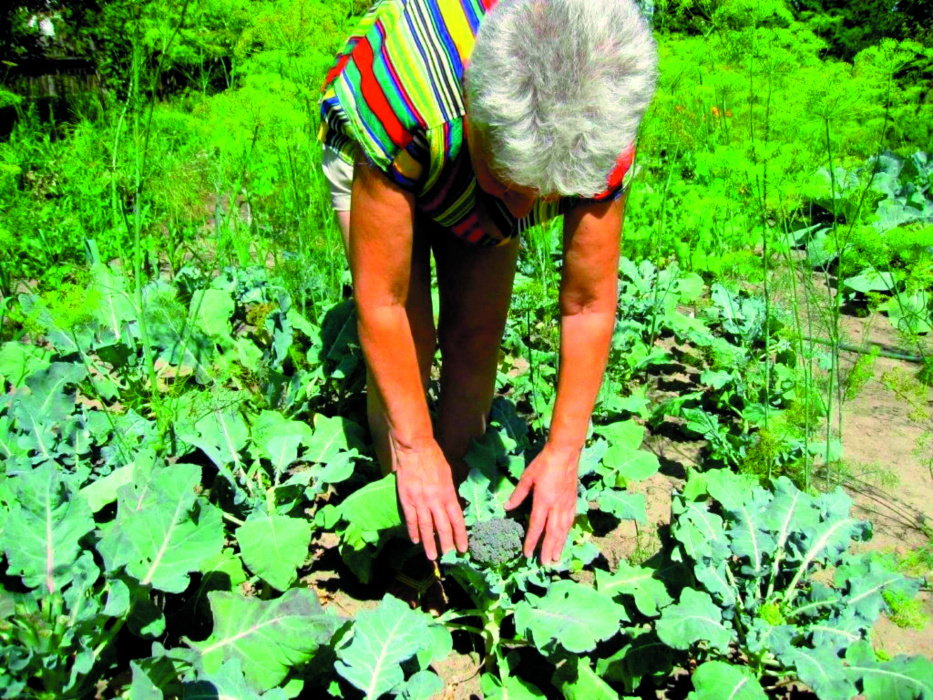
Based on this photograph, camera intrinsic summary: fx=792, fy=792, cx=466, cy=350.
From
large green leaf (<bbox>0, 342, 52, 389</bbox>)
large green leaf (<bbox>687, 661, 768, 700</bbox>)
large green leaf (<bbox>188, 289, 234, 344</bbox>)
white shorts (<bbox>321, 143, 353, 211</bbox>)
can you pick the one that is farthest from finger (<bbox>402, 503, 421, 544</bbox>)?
large green leaf (<bbox>0, 342, 52, 389</bbox>)

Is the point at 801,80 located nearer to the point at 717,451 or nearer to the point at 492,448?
the point at 717,451

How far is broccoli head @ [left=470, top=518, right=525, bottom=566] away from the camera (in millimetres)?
1832

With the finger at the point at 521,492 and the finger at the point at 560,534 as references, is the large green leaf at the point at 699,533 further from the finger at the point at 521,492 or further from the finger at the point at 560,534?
the finger at the point at 521,492

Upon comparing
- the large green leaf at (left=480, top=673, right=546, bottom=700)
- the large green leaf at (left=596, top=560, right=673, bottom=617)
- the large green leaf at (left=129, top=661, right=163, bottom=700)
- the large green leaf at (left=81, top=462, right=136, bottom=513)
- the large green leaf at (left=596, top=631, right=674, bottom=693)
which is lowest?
the large green leaf at (left=480, top=673, right=546, bottom=700)

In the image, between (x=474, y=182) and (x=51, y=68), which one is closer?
(x=474, y=182)

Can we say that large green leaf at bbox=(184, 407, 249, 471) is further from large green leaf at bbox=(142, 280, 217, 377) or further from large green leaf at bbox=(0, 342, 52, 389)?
large green leaf at bbox=(0, 342, 52, 389)

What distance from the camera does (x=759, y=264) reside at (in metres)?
3.33

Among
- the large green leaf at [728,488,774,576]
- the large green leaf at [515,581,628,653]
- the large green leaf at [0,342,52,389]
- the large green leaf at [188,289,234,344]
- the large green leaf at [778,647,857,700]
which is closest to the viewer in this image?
the large green leaf at [778,647,857,700]

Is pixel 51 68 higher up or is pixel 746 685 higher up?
pixel 51 68

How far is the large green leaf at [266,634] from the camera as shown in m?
1.72

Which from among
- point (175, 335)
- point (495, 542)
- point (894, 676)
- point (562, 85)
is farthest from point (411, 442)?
point (175, 335)

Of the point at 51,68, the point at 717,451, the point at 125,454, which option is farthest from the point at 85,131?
the point at 51,68

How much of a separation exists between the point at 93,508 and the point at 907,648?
2.24 m

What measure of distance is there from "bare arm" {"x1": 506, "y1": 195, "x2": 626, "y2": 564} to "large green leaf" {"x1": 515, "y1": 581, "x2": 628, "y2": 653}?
99 millimetres
